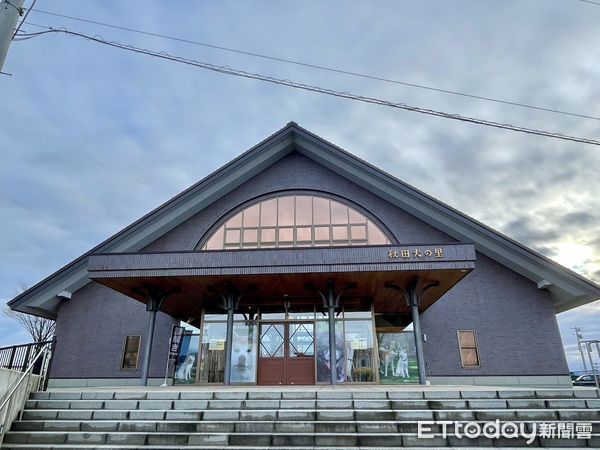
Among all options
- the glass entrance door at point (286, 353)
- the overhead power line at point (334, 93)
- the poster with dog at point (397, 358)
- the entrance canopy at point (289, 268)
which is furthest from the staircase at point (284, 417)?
the poster with dog at point (397, 358)

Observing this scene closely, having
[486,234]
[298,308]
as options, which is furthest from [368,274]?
[486,234]

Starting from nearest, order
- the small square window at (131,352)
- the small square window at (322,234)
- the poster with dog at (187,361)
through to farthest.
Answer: the poster with dog at (187,361) → the small square window at (131,352) → the small square window at (322,234)

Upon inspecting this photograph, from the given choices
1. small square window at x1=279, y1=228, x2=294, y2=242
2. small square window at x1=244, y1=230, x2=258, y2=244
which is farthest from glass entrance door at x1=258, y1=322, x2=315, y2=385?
small square window at x1=244, y1=230, x2=258, y2=244

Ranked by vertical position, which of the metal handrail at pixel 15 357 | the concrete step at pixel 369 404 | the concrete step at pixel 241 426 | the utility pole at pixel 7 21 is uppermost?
the utility pole at pixel 7 21

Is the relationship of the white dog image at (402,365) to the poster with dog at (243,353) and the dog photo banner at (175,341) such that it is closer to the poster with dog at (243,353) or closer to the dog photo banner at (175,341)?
the poster with dog at (243,353)

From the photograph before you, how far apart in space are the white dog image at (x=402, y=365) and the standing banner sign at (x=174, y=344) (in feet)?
24.8

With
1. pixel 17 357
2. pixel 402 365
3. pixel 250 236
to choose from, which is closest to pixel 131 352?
pixel 250 236

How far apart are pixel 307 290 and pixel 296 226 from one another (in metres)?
3.26

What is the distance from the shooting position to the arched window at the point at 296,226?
48.9ft

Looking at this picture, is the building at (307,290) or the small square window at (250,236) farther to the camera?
the small square window at (250,236)

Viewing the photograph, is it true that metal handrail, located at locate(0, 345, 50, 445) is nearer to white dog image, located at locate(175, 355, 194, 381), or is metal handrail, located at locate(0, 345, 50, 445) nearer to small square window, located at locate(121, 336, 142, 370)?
white dog image, located at locate(175, 355, 194, 381)

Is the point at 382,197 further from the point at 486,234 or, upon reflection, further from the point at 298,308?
the point at 298,308

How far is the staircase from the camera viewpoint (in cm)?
597

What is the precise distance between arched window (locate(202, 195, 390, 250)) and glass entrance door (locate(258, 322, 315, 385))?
2968 millimetres
